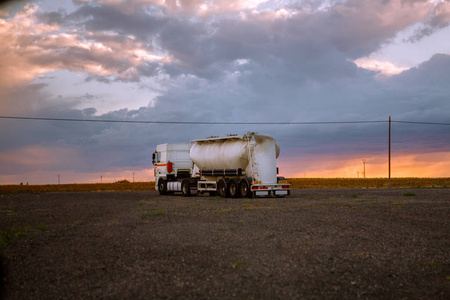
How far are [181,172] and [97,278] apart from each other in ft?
88.1

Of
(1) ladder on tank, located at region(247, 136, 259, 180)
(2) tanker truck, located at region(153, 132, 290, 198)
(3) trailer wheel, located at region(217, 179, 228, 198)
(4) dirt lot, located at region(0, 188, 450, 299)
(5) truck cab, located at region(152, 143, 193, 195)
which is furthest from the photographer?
(5) truck cab, located at region(152, 143, 193, 195)

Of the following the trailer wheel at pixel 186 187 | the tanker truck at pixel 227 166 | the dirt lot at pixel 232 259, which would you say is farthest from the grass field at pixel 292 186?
the dirt lot at pixel 232 259

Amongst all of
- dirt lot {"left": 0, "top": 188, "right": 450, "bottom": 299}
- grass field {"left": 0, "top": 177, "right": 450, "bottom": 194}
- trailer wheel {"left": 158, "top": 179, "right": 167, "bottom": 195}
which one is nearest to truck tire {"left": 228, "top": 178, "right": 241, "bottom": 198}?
trailer wheel {"left": 158, "top": 179, "right": 167, "bottom": 195}

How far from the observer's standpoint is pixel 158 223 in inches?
537

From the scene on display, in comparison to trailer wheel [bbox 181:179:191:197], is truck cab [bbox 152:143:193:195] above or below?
above

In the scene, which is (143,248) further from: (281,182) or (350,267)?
(281,182)

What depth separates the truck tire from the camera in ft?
88.0

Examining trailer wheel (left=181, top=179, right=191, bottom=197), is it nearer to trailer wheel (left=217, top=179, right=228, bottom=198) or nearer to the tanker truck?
the tanker truck

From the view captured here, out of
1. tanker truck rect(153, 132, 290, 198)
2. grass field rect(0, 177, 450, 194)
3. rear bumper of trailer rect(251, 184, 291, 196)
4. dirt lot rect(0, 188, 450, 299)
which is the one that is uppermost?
tanker truck rect(153, 132, 290, 198)

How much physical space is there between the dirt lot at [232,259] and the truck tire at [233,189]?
12.9m

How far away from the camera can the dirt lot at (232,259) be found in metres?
6.36

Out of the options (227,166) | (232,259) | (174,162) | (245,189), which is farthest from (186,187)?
(232,259)

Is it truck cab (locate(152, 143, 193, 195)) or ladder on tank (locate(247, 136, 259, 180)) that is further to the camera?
truck cab (locate(152, 143, 193, 195))

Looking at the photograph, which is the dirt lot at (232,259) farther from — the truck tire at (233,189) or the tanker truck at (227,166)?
the truck tire at (233,189)
